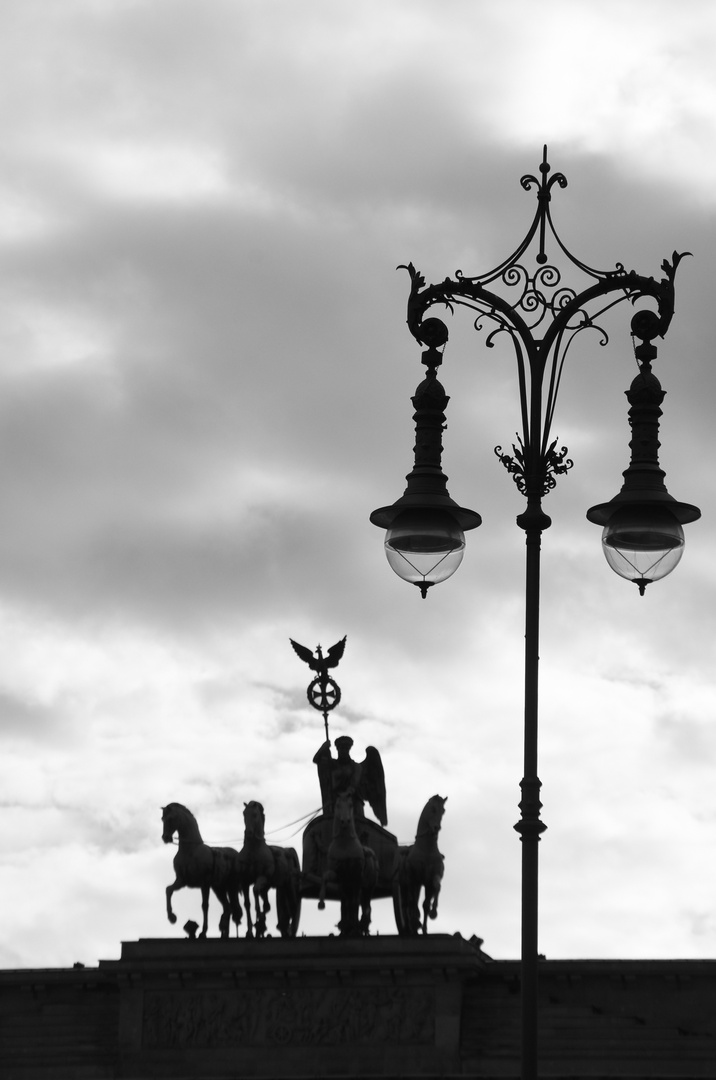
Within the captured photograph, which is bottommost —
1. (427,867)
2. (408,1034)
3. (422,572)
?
(422,572)

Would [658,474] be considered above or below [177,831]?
below

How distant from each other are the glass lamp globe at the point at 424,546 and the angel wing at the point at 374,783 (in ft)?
79.9

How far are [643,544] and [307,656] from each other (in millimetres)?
24767

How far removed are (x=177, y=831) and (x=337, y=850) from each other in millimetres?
2924

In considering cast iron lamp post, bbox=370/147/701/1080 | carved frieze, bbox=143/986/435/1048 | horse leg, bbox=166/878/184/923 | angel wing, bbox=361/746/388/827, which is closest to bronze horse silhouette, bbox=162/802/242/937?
horse leg, bbox=166/878/184/923

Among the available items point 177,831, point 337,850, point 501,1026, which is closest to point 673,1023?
point 501,1026

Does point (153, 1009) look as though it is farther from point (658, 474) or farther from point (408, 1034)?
point (658, 474)

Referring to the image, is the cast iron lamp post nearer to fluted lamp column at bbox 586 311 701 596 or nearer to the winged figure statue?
fluted lamp column at bbox 586 311 701 596

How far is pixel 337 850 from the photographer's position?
36500 millimetres

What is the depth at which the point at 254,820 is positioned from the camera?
37656mm

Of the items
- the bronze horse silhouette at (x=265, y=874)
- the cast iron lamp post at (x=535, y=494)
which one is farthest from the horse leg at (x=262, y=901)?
the cast iron lamp post at (x=535, y=494)

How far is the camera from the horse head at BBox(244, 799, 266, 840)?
3753cm

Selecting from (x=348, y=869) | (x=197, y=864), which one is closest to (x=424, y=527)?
(x=348, y=869)

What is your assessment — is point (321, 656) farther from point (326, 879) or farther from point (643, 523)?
point (643, 523)
